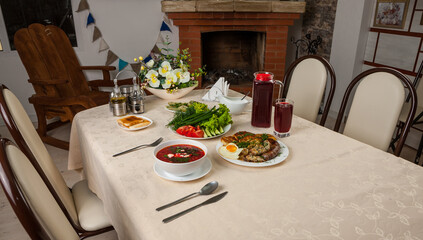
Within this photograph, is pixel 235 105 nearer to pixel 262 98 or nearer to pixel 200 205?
pixel 262 98

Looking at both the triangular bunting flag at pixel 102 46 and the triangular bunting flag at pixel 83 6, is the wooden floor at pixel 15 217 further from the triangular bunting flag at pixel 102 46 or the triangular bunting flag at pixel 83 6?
the triangular bunting flag at pixel 83 6

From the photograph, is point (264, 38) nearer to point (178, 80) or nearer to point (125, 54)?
point (125, 54)

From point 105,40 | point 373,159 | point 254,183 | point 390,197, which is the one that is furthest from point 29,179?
point 105,40

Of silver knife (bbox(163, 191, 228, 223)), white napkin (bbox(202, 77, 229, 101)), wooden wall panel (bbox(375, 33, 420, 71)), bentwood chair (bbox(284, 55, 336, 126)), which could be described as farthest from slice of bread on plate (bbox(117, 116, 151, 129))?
wooden wall panel (bbox(375, 33, 420, 71))

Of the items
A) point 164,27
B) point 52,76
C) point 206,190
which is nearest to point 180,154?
point 206,190

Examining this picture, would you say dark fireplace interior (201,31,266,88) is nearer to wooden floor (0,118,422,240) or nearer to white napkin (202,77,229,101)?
wooden floor (0,118,422,240)

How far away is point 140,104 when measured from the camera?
65.1 inches

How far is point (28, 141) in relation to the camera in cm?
119

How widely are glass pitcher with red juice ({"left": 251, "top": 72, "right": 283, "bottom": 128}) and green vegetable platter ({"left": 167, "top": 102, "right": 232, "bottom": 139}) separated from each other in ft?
0.44

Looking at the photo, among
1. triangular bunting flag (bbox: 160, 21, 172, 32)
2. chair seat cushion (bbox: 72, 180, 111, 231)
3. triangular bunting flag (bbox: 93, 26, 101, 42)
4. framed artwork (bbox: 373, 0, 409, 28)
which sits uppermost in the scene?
framed artwork (bbox: 373, 0, 409, 28)

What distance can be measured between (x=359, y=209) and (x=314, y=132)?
562 mm

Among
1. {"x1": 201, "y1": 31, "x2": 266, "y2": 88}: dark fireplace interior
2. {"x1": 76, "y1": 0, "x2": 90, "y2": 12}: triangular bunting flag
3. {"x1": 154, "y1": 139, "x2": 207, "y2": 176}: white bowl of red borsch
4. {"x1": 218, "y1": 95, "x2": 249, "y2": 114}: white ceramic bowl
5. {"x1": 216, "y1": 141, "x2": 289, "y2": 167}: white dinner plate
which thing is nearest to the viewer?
{"x1": 154, "y1": 139, "x2": 207, "y2": 176}: white bowl of red borsch

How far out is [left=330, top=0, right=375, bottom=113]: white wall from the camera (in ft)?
10.1

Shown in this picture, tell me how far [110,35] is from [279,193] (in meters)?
3.02
